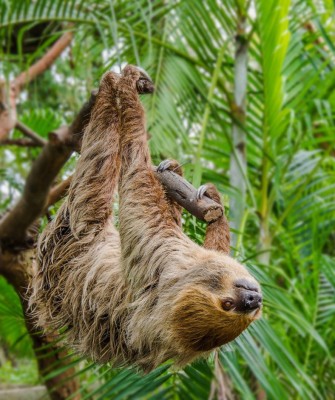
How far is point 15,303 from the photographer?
11.2 ft

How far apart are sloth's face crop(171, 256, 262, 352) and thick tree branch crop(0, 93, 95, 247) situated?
94cm

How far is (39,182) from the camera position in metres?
3.37

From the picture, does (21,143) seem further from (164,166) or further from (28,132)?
(164,166)

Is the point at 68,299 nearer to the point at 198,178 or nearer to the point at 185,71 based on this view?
the point at 198,178

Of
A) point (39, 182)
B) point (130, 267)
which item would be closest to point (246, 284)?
point (130, 267)

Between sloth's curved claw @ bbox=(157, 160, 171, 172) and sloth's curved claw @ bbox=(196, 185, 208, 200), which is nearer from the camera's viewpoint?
sloth's curved claw @ bbox=(196, 185, 208, 200)

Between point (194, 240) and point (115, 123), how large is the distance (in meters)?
0.53

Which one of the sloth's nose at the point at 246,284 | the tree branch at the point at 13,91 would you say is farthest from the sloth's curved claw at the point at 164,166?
the tree branch at the point at 13,91

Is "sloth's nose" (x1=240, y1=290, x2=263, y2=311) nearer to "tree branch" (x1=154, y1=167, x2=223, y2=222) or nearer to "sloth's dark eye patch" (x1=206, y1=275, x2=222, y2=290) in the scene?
"sloth's dark eye patch" (x1=206, y1=275, x2=222, y2=290)

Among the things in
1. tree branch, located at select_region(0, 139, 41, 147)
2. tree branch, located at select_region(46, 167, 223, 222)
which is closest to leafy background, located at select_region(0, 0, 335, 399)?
tree branch, located at select_region(0, 139, 41, 147)

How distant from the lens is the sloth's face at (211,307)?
220 centimetres

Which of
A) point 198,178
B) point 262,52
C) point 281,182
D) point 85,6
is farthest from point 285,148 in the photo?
point 198,178

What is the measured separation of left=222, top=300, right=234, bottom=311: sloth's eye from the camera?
7.22 ft

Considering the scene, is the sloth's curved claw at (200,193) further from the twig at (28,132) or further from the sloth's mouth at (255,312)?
the twig at (28,132)
